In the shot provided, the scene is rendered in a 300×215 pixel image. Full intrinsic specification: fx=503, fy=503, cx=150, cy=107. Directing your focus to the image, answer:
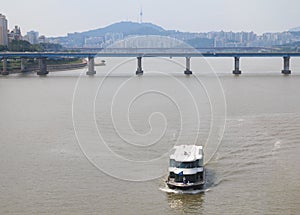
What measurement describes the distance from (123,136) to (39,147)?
151 centimetres

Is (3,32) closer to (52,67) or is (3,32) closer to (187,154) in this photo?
(52,67)

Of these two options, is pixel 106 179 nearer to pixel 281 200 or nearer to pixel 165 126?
pixel 281 200

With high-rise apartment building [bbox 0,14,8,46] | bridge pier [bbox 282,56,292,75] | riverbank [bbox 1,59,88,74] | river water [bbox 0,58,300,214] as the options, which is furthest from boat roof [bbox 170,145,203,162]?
high-rise apartment building [bbox 0,14,8,46]

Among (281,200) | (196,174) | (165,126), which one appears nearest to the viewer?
(281,200)

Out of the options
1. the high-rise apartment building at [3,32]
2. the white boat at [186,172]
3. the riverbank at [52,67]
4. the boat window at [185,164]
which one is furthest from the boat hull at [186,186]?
the high-rise apartment building at [3,32]

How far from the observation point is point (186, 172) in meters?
6.04

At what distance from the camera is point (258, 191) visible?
5.90m

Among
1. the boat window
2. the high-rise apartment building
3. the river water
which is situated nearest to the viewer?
the river water

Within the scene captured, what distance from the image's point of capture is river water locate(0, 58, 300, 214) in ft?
18.2

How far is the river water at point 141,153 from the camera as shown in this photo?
5555mm

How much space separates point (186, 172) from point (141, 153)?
1643 mm

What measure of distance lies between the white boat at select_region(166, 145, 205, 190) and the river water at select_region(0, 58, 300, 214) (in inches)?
5.0

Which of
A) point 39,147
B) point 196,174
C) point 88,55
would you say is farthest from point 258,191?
point 88,55

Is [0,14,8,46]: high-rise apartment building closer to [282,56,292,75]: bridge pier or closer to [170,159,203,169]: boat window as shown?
[282,56,292,75]: bridge pier
